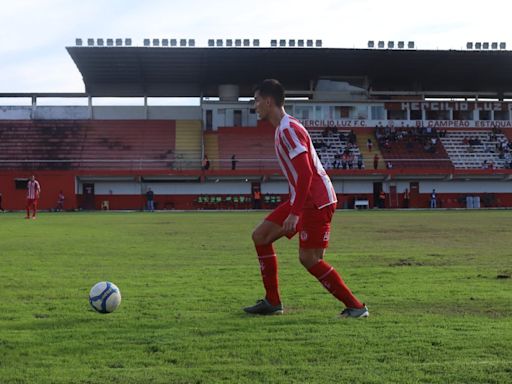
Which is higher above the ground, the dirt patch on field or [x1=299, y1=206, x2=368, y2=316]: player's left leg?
[x1=299, y1=206, x2=368, y2=316]: player's left leg

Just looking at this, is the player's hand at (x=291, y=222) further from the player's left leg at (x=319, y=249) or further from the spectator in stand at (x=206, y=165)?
the spectator in stand at (x=206, y=165)

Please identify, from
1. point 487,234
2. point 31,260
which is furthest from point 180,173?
point 31,260

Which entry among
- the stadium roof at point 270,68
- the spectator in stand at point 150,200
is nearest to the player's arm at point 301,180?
the spectator in stand at point 150,200

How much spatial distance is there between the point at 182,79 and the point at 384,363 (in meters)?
57.2

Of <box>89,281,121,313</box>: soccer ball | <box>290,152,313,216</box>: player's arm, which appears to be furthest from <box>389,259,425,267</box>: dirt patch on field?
<box>89,281,121,313</box>: soccer ball

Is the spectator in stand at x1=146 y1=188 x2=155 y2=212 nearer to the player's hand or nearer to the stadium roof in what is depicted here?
the stadium roof

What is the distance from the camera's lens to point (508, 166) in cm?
5416

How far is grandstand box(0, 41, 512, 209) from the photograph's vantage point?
169ft

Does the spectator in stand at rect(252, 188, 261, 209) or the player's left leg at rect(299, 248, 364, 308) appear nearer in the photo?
the player's left leg at rect(299, 248, 364, 308)

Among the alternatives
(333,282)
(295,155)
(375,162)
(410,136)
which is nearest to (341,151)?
(375,162)

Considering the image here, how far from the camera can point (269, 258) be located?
6480 mm

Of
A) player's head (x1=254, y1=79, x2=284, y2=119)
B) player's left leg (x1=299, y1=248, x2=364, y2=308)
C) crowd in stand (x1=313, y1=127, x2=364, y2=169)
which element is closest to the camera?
player's left leg (x1=299, y1=248, x2=364, y2=308)

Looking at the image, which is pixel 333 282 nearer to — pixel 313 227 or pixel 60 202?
pixel 313 227

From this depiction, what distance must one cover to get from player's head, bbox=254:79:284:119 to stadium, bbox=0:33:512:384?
2.07m
